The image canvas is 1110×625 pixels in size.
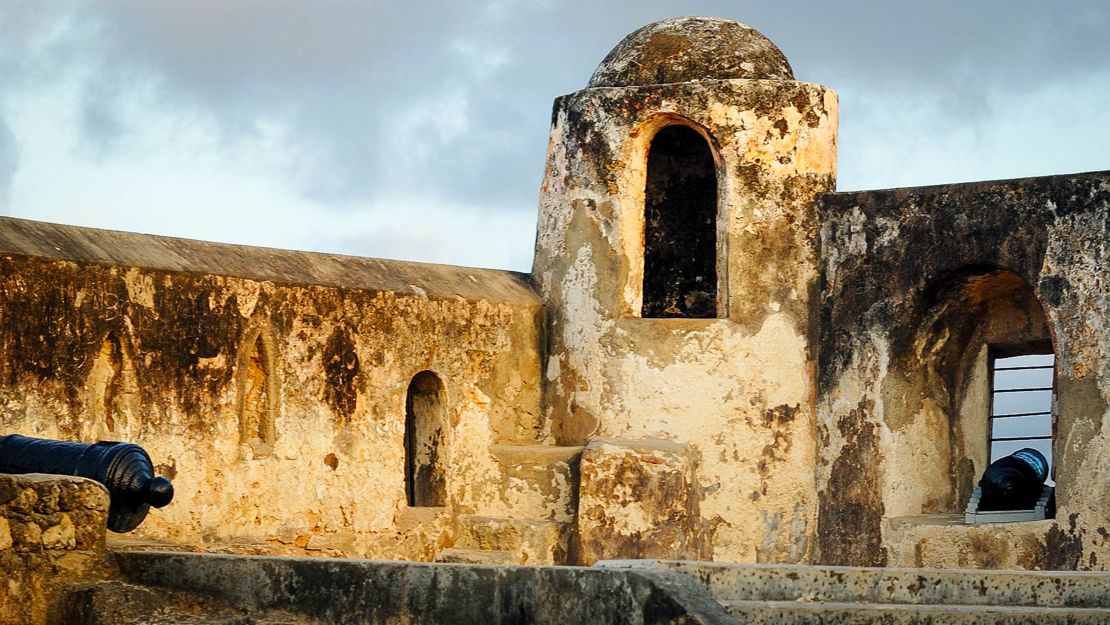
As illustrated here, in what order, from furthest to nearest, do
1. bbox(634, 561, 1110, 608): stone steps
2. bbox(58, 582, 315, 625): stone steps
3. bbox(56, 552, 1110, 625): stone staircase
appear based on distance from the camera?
bbox(634, 561, 1110, 608): stone steps, bbox(58, 582, 315, 625): stone steps, bbox(56, 552, 1110, 625): stone staircase

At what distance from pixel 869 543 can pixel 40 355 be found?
584 cm

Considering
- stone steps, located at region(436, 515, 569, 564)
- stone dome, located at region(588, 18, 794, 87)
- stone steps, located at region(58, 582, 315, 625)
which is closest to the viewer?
stone steps, located at region(58, 582, 315, 625)

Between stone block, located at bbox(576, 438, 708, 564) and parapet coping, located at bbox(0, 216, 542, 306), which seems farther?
stone block, located at bbox(576, 438, 708, 564)

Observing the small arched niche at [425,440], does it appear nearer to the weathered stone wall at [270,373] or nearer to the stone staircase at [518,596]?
the weathered stone wall at [270,373]

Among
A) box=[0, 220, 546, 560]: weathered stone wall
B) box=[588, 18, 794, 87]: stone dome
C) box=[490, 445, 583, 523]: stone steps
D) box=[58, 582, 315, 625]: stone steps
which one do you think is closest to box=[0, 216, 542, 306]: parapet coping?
box=[0, 220, 546, 560]: weathered stone wall

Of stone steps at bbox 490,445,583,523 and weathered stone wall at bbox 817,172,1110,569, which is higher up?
weathered stone wall at bbox 817,172,1110,569

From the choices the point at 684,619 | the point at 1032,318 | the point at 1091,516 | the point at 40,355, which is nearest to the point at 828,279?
the point at 1032,318

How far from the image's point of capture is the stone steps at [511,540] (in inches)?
535

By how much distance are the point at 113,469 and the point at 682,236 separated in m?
7.18

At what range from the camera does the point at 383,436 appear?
44.4 feet

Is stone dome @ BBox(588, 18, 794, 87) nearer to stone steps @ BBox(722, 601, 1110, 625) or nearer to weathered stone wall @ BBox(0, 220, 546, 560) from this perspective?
weathered stone wall @ BBox(0, 220, 546, 560)

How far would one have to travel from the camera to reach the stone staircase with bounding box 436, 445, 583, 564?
44.7ft

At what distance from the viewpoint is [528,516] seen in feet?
46.0

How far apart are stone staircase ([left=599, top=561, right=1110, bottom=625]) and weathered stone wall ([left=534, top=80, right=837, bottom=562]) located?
4722 mm
